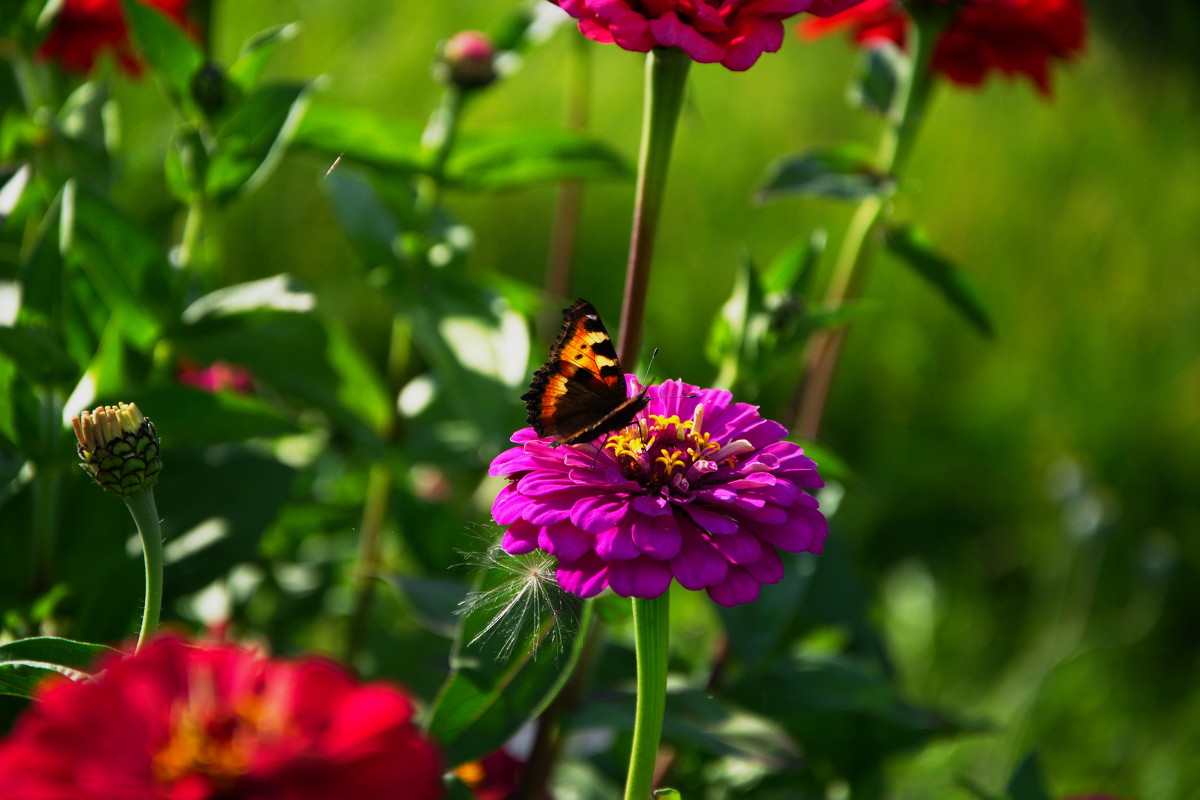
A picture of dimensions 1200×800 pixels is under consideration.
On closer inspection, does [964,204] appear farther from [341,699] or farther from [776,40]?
[341,699]

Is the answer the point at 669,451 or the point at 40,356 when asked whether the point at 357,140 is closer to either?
the point at 40,356

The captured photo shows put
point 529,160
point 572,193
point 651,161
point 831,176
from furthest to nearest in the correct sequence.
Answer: point 572,193
point 529,160
point 831,176
point 651,161

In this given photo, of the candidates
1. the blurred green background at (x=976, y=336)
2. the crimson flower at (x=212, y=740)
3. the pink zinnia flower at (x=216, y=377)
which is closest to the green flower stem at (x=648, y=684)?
the crimson flower at (x=212, y=740)

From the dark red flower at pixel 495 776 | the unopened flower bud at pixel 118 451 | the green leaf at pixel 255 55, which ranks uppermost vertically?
the green leaf at pixel 255 55

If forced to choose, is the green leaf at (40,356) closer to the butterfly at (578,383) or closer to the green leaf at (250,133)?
the green leaf at (250,133)

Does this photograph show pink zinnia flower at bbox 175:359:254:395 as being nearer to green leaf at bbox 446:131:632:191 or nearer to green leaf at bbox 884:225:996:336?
green leaf at bbox 446:131:632:191

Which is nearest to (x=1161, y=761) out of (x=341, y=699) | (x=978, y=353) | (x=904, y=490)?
(x=904, y=490)

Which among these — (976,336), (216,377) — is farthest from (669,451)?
(976,336)
